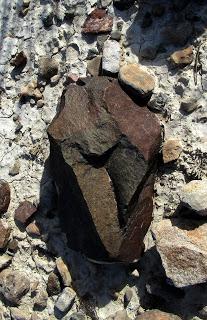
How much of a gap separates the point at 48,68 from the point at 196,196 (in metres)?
1.20

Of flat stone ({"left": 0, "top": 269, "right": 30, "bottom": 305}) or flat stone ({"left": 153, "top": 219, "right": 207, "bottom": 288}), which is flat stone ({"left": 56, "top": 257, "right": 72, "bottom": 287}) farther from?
flat stone ({"left": 153, "top": 219, "right": 207, "bottom": 288})

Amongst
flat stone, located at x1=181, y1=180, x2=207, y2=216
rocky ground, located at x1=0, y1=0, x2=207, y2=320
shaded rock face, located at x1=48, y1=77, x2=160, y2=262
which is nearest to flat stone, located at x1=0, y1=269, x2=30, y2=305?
rocky ground, located at x1=0, y1=0, x2=207, y2=320

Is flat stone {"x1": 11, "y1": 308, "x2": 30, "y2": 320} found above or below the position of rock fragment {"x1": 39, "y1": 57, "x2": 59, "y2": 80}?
below

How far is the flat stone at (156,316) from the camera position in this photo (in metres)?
2.66

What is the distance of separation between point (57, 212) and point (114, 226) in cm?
48

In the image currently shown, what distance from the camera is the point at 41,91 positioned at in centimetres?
315

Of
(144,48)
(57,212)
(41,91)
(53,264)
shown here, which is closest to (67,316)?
(53,264)

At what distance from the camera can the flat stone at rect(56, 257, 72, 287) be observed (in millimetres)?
2904

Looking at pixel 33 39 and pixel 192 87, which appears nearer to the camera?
pixel 192 87

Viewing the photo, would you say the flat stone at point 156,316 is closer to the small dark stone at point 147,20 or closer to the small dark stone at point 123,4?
the small dark stone at point 147,20

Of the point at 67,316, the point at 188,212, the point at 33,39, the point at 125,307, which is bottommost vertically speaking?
the point at 67,316

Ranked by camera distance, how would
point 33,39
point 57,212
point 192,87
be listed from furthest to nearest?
point 33,39 → point 57,212 → point 192,87

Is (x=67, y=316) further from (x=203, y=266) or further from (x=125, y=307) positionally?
(x=203, y=266)

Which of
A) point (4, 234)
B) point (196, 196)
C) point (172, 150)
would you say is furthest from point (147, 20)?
point (4, 234)
